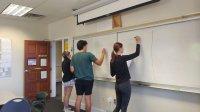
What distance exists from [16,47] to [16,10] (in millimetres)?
1434

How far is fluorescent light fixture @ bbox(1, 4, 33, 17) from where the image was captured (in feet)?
13.7

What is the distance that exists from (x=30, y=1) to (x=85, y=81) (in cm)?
194

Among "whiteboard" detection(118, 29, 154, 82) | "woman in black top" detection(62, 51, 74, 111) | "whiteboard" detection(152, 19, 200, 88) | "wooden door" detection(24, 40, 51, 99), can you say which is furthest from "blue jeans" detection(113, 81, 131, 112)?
"wooden door" detection(24, 40, 51, 99)

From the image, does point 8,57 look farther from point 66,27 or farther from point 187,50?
point 187,50

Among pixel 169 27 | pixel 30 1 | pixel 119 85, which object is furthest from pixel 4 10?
pixel 169 27

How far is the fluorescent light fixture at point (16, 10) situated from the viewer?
4.18 m

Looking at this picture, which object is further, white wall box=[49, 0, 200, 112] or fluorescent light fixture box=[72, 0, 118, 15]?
fluorescent light fixture box=[72, 0, 118, 15]

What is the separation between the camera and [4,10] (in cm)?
Result: 441

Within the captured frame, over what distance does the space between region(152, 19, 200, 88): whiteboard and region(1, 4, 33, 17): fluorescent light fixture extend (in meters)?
3.03

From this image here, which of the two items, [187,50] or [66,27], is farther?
[66,27]

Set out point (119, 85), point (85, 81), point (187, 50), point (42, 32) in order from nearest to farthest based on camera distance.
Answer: point (187, 50), point (119, 85), point (85, 81), point (42, 32)

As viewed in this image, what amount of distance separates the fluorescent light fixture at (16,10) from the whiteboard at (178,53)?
3025 mm

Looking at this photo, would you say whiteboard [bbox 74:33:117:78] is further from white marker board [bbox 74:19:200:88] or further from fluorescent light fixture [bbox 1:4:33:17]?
fluorescent light fixture [bbox 1:4:33:17]

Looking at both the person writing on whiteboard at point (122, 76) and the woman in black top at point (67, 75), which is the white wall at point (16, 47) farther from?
the person writing on whiteboard at point (122, 76)
